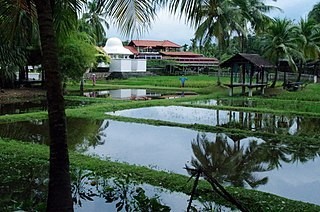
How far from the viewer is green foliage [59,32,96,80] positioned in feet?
83.9

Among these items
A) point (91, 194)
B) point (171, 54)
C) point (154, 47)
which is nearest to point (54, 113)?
point (91, 194)

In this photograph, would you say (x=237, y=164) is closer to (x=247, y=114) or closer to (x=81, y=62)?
(x=247, y=114)

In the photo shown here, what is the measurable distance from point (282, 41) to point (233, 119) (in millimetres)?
12473

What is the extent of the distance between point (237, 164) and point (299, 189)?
1.74m

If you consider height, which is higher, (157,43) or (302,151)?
(157,43)

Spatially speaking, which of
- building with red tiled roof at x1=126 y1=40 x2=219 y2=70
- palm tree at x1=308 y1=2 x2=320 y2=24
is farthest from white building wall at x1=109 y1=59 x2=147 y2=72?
palm tree at x1=308 y1=2 x2=320 y2=24

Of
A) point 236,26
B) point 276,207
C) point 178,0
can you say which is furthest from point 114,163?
point 236,26

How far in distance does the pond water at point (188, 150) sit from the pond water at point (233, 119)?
201 centimetres

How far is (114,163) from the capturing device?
827cm

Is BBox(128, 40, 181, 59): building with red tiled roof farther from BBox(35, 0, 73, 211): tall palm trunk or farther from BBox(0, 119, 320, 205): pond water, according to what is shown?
BBox(35, 0, 73, 211): tall palm trunk

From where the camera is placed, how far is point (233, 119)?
16156 millimetres

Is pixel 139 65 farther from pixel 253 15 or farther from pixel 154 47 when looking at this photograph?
pixel 253 15

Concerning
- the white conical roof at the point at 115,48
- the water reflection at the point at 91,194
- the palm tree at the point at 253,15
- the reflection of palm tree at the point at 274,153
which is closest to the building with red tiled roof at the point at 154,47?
the white conical roof at the point at 115,48

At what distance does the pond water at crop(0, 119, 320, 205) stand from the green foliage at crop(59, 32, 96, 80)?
11783mm
